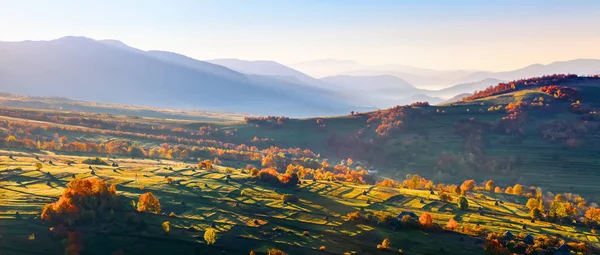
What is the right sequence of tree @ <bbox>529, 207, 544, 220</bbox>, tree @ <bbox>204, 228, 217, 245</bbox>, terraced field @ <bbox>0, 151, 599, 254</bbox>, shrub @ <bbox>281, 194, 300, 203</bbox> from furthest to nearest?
shrub @ <bbox>281, 194, 300, 203</bbox> < tree @ <bbox>529, 207, 544, 220</bbox> < terraced field @ <bbox>0, 151, 599, 254</bbox> < tree @ <bbox>204, 228, 217, 245</bbox>

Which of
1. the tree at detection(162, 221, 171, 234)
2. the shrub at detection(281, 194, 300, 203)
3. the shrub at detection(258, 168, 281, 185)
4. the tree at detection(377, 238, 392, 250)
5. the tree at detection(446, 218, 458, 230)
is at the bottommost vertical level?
the tree at detection(377, 238, 392, 250)

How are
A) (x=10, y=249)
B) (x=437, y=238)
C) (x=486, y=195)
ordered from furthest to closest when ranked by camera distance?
(x=486, y=195) → (x=437, y=238) → (x=10, y=249)

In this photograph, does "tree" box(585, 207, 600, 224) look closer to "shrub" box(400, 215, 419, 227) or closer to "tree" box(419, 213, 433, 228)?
"tree" box(419, 213, 433, 228)

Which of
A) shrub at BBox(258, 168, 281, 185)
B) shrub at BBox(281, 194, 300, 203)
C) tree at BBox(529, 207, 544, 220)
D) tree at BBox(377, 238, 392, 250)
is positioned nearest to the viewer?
tree at BBox(377, 238, 392, 250)

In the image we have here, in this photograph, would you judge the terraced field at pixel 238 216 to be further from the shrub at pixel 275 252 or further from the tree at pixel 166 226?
the shrub at pixel 275 252

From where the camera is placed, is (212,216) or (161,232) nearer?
(161,232)

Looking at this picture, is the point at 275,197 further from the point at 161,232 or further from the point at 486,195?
the point at 486,195

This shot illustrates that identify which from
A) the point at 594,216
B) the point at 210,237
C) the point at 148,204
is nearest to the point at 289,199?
the point at 210,237

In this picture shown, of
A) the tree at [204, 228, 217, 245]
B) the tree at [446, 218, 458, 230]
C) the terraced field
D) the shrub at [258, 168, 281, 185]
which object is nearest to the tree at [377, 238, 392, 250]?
the terraced field

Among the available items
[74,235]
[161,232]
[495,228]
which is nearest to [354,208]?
[495,228]
